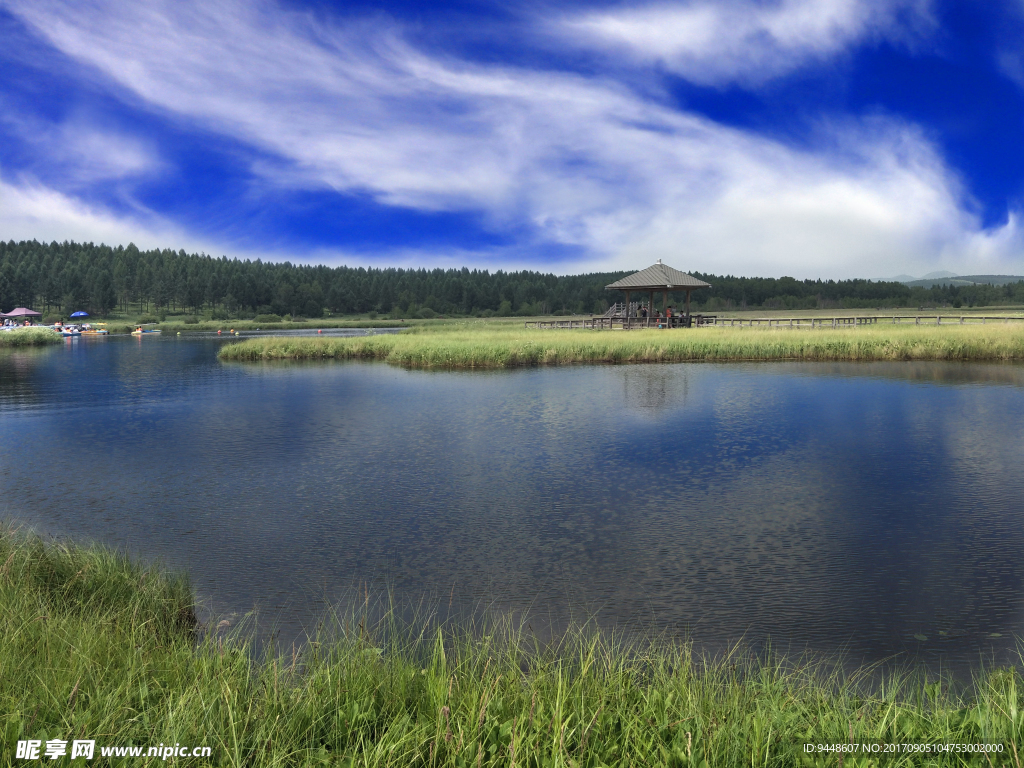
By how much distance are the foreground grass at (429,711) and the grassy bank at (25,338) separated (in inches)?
2393

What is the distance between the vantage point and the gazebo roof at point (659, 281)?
49.2 meters

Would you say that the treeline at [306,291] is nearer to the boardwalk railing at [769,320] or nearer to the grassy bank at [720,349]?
the boardwalk railing at [769,320]

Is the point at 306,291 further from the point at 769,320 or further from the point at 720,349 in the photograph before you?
the point at 720,349

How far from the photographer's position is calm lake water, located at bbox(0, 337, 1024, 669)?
7.03 meters

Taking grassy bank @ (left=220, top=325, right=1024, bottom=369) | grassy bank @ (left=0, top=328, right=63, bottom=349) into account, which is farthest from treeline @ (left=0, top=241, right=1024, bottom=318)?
grassy bank @ (left=220, top=325, right=1024, bottom=369)

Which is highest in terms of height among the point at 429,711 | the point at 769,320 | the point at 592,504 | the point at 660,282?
the point at 660,282

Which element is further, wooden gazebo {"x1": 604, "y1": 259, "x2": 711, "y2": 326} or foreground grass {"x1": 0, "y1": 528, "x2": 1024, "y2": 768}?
wooden gazebo {"x1": 604, "y1": 259, "x2": 711, "y2": 326}

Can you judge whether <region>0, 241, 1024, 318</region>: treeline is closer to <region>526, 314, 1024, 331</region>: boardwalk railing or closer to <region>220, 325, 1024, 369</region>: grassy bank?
<region>526, 314, 1024, 331</region>: boardwalk railing

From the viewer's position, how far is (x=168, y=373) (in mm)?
32438

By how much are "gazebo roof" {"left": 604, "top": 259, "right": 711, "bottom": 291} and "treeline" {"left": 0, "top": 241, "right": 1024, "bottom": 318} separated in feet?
285

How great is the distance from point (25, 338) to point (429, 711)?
213 feet

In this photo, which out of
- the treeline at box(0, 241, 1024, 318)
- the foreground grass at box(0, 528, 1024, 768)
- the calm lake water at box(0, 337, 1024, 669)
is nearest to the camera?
the foreground grass at box(0, 528, 1024, 768)

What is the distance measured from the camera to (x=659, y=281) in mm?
50000

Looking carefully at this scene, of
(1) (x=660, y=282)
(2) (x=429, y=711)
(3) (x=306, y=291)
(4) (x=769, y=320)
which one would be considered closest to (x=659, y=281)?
(1) (x=660, y=282)
